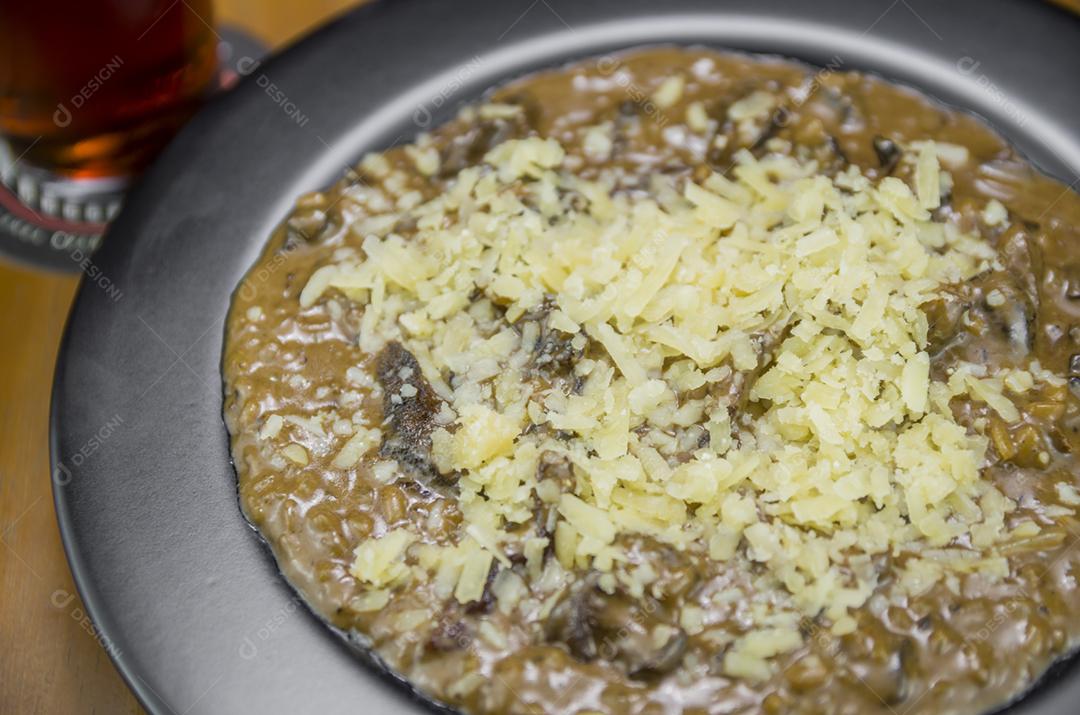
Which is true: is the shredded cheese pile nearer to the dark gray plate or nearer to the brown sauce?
the brown sauce

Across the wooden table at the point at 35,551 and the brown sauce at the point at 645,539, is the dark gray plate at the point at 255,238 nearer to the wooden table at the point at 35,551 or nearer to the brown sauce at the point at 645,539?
the brown sauce at the point at 645,539

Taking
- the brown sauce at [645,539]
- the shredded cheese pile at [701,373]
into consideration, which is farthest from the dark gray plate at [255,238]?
the shredded cheese pile at [701,373]

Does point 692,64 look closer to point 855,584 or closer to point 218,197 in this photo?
point 218,197

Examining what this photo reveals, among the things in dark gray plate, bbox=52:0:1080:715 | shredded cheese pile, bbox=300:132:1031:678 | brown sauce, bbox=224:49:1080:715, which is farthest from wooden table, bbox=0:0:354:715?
shredded cheese pile, bbox=300:132:1031:678

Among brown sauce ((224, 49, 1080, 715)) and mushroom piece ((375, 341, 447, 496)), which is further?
mushroom piece ((375, 341, 447, 496))

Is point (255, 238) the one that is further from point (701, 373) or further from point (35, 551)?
point (701, 373)

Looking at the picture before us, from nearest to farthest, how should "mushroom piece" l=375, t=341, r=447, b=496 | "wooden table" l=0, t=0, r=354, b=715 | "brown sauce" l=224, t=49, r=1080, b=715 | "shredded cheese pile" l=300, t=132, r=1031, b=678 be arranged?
"brown sauce" l=224, t=49, r=1080, b=715 → "shredded cheese pile" l=300, t=132, r=1031, b=678 → "mushroom piece" l=375, t=341, r=447, b=496 → "wooden table" l=0, t=0, r=354, b=715
